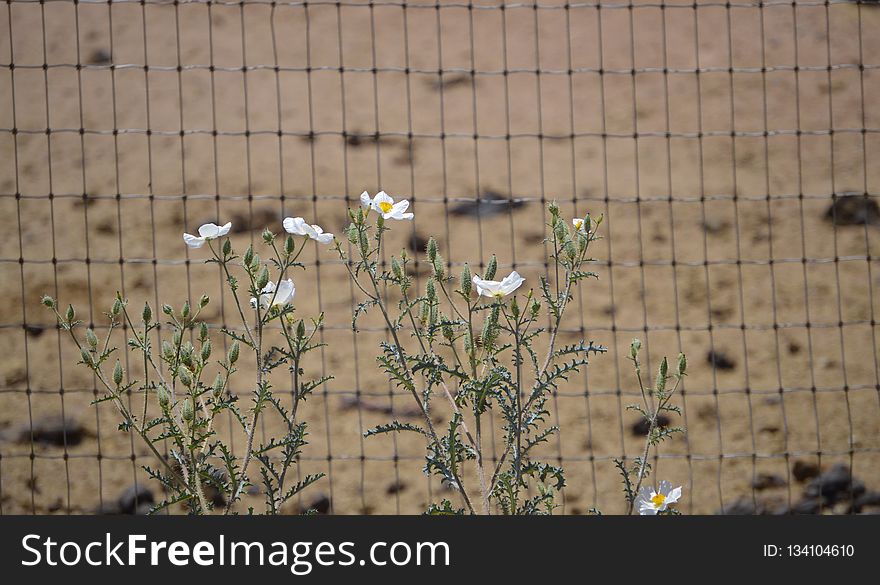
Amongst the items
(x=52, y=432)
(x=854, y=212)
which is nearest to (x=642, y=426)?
(x=854, y=212)

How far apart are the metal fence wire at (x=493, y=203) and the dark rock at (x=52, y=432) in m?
0.01

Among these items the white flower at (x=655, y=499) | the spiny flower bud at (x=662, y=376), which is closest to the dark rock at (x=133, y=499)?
the white flower at (x=655, y=499)

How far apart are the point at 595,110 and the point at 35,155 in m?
4.29

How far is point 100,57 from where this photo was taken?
27.1 ft

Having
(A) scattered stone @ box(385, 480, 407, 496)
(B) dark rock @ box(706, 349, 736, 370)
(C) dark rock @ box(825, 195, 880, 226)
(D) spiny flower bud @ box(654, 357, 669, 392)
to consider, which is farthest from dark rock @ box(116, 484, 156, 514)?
(C) dark rock @ box(825, 195, 880, 226)

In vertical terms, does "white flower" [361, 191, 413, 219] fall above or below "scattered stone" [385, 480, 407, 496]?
above

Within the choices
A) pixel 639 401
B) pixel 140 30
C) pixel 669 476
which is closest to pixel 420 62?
pixel 140 30

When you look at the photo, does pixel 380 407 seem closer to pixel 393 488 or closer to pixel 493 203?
pixel 393 488

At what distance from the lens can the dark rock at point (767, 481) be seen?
4008 mm

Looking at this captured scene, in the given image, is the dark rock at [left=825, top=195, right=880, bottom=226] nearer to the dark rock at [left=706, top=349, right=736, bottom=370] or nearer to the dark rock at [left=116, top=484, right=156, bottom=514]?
the dark rock at [left=706, top=349, right=736, bottom=370]

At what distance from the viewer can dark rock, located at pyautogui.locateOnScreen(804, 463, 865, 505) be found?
3.89 m

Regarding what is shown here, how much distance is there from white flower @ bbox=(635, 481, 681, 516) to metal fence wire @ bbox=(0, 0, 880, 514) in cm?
100

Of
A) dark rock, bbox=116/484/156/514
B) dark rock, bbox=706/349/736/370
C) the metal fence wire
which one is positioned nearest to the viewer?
dark rock, bbox=116/484/156/514

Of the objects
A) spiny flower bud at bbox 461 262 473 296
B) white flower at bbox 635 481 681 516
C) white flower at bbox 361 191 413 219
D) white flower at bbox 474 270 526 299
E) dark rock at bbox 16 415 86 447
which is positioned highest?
dark rock at bbox 16 415 86 447
